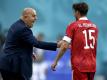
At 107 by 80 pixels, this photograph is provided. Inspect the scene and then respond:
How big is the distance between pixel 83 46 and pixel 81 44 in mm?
44

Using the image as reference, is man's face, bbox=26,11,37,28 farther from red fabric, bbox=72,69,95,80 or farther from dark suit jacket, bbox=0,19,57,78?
red fabric, bbox=72,69,95,80

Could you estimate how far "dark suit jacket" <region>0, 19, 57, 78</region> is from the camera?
31.6 ft

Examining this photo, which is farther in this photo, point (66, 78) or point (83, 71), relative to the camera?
point (66, 78)

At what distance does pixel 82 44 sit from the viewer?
970 cm

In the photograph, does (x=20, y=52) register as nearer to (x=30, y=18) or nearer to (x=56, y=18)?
(x=30, y=18)

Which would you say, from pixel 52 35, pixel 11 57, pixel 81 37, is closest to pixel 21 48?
pixel 11 57

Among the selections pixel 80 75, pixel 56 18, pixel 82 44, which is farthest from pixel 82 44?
pixel 56 18

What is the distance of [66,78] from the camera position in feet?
48.8

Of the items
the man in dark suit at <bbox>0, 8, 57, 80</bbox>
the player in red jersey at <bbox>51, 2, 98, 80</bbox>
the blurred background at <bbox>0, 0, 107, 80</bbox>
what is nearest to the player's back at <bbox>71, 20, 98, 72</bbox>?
the player in red jersey at <bbox>51, 2, 98, 80</bbox>

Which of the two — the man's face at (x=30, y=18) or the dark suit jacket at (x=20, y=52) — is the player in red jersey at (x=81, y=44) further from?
the man's face at (x=30, y=18)

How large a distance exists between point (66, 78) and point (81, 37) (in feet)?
17.3

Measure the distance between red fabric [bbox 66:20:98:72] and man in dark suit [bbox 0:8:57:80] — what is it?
549 millimetres

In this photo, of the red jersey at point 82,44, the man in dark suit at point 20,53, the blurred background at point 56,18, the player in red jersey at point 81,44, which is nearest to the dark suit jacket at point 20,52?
the man in dark suit at point 20,53

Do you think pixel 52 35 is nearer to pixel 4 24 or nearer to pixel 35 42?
pixel 4 24
